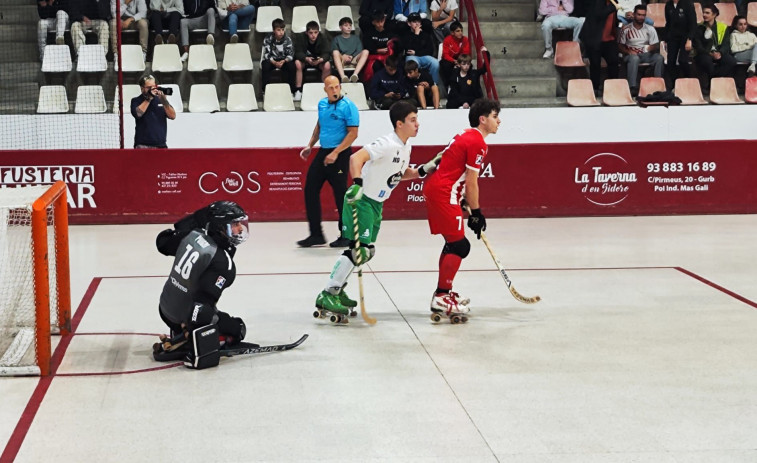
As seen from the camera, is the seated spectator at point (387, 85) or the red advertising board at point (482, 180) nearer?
the red advertising board at point (482, 180)

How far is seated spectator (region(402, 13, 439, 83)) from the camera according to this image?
19.5 m

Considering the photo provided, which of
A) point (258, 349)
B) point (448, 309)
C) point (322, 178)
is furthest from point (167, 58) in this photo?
point (258, 349)

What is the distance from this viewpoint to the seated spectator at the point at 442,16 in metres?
20.5

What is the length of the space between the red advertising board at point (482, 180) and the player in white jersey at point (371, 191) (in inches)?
242

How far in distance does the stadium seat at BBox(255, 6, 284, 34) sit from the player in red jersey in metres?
11.4

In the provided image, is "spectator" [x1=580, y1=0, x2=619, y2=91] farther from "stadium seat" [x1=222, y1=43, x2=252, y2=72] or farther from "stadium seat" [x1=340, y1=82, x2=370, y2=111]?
"stadium seat" [x1=222, y1=43, x2=252, y2=72]

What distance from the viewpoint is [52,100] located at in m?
18.7

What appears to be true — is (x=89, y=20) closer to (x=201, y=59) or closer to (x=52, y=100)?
(x=52, y=100)

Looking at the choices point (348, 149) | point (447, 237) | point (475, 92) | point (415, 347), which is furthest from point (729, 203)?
point (415, 347)

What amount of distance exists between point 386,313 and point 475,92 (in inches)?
379

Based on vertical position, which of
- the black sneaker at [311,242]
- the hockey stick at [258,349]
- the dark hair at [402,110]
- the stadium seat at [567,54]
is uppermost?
the stadium seat at [567,54]

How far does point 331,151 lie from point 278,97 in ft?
19.3

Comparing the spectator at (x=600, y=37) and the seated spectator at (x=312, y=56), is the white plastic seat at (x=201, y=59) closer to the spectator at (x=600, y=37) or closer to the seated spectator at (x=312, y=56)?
the seated spectator at (x=312, y=56)

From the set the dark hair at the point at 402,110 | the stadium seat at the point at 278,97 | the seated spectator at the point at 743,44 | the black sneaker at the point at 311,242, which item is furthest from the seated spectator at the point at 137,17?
the seated spectator at the point at 743,44
